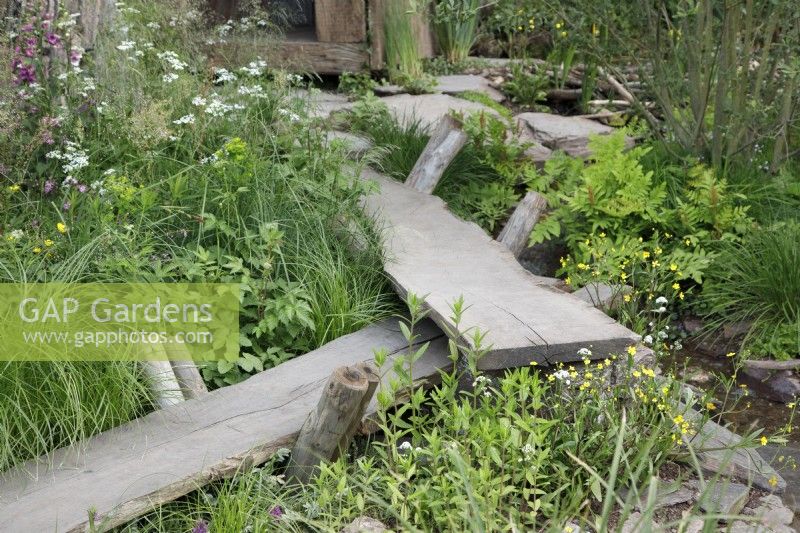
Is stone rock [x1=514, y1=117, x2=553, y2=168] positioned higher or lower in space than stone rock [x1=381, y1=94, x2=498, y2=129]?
lower

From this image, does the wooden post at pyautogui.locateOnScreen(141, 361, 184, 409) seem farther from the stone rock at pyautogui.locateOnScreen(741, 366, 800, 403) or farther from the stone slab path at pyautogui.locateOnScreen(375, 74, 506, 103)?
the stone slab path at pyautogui.locateOnScreen(375, 74, 506, 103)

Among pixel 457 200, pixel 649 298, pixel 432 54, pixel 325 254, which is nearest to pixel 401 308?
pixel 325 254

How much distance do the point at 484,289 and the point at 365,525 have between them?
179cm

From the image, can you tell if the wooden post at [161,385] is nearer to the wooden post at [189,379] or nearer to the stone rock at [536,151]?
the wooden post at [189,379]

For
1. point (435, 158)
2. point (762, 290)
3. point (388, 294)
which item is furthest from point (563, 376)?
point (435, 158)

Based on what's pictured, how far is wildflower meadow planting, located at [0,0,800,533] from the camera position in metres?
3.81

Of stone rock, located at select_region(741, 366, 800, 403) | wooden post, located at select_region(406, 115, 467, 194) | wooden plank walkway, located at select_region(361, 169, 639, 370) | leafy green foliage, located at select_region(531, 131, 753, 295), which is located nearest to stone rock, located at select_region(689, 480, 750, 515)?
wooden plank walkway, located at select_region(361, 169, 639, 370)

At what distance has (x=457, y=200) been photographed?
23.0 ft

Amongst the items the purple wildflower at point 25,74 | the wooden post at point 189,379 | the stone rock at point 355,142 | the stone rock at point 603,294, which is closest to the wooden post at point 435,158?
the stone rock at point 355,142

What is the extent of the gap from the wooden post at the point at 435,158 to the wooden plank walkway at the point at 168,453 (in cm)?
224

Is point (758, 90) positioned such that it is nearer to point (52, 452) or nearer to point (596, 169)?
point (596, 169)

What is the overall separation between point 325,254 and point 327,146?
1.37 metres

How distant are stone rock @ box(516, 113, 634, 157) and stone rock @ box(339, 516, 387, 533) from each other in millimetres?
4465

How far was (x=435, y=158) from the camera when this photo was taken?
22.3 ft
